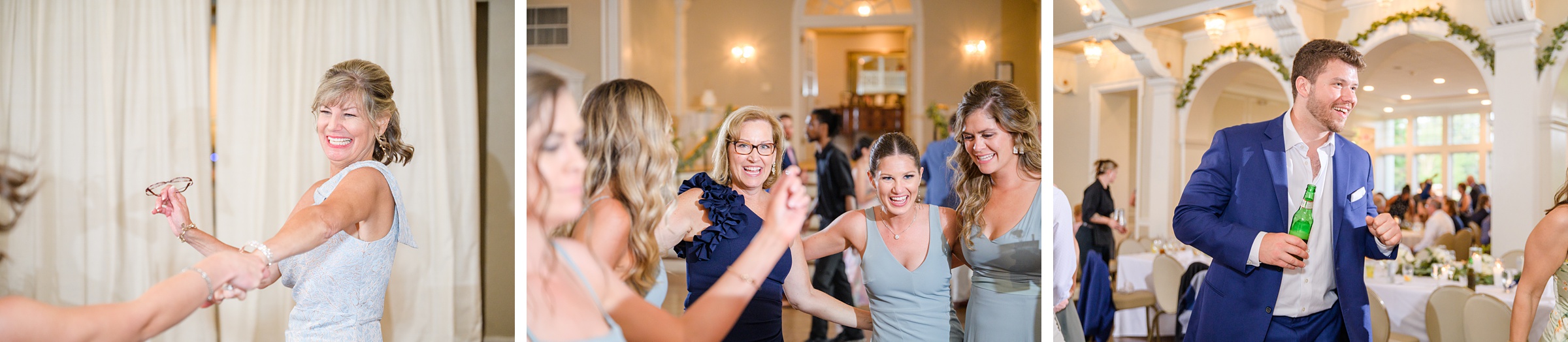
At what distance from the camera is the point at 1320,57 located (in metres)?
2.37

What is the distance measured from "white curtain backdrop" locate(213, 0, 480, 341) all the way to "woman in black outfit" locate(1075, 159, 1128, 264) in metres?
2.96

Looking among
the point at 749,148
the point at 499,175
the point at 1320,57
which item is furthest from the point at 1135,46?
the point at 499,175

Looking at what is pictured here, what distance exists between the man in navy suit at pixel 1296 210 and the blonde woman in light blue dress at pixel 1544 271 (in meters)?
0.44

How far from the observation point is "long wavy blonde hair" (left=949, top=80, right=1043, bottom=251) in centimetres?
216

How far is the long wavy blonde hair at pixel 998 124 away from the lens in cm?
216

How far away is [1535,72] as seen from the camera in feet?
10.7

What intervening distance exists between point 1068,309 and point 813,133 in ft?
3.38

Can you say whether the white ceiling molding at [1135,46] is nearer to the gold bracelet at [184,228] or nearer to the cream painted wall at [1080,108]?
the cream painted wall at [1080,108]

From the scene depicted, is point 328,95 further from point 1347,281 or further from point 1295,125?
point 1347,281

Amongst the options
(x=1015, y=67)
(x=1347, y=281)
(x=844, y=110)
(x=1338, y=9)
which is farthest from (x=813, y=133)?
(x=1338, y=9)

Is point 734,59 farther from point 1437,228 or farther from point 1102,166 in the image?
point 1437,228

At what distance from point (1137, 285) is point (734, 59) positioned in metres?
3.91

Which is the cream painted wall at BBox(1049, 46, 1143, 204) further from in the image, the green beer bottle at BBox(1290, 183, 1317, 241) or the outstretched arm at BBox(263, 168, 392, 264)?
the outstretched arm at BBox(263, 168, 392, 264)

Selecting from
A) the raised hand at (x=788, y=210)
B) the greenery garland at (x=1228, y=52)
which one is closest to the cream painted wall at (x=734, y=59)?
the raised hand at (x=788, y=210)
